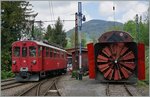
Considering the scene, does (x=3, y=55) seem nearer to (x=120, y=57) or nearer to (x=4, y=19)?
(x=4, y=19)

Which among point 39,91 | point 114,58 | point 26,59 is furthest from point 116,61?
point 26,59

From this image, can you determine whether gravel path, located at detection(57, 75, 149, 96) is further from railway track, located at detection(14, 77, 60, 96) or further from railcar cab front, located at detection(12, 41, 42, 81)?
railcar cab front, located at detection(12, 41, 42, 81)

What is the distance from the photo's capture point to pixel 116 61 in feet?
72.7

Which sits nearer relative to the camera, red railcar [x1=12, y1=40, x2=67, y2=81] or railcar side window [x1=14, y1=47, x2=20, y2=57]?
red railcar [x1=12, y1=40, x2=67, y2=81]

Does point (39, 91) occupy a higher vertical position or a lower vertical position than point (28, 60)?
lower

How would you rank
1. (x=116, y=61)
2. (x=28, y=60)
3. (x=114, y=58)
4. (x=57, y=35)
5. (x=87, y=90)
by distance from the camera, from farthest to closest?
(x=57, y=35) → (x=28, y=60) → (x=114, y=58) → (x=116, y=61) → (x=87, y=90)

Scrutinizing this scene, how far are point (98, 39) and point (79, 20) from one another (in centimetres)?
436

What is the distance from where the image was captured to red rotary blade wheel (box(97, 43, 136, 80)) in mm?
22047

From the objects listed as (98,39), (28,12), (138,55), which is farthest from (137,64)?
(28,12)

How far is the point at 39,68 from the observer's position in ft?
82.7

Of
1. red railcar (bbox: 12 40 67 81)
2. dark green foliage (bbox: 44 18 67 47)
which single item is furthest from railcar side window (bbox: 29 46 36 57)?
dark green foliage (bbox: 44 18 67 47)

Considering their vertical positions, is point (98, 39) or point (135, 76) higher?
point (98, 39)

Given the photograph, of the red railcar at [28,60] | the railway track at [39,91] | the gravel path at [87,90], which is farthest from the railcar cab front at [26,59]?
the gravel path at [87,90]

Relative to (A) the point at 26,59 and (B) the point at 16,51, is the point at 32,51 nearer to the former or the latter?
(A) the point at 26,59
